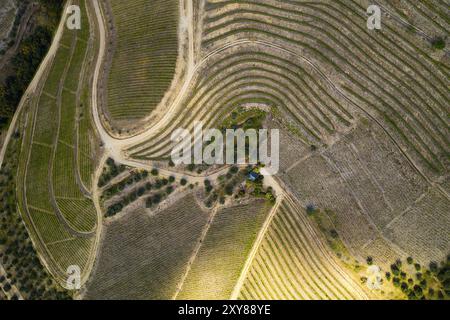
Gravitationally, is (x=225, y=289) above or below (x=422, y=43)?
→ below

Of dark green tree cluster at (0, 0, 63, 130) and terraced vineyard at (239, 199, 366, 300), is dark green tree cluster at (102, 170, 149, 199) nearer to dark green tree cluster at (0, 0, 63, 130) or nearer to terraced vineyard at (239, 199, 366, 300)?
terraced vineyard at (239, 199, 366, 300)

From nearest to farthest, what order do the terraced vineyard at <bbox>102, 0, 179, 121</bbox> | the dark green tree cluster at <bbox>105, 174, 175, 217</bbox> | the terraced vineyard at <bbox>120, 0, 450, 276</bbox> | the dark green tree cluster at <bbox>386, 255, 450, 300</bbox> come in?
the dark green tree cluster at <bbox>386, 255, 450, 300</bbox> → the terraced vineyard at <bbox>120, 0, 450, 276</bbox> → the dark green tree cluster at <bbox>105, 174, 175, 217</bbox> → the terraced vineyard at <bbox>102, 0, 179, 121</bbox>

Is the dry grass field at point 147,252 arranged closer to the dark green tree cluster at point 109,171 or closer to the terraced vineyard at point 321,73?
the dark green tree cluster at point 109,171

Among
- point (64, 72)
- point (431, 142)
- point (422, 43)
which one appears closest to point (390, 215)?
point (431, 142)

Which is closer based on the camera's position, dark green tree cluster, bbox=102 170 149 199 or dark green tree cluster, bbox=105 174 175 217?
dark green tree cluster, bbox=105 174 175 217

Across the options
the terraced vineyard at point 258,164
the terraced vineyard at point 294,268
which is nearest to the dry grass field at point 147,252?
the terraced vineyard at point 258,164

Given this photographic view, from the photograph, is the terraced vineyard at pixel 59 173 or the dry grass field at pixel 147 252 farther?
the terraced vineyard at pixel 59 173

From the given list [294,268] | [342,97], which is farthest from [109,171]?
[342,97]

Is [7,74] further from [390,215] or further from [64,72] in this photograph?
[390,215]

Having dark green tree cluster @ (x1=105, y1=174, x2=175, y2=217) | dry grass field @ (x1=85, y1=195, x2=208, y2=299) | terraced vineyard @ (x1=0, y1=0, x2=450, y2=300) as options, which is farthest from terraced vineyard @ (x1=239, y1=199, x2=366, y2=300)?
dark green tree cluster @ (x1=105, y1=174, x2=175, y2=217)
